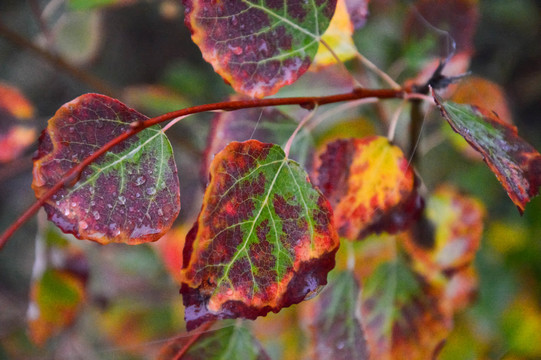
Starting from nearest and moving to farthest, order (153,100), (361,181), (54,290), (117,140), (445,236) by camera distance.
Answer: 1. (117,140)
2. (361,181)
3. (445,236)
4. (54,290)
5. (153,100)

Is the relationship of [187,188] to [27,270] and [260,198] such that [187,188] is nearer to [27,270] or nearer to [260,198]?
[27,270]

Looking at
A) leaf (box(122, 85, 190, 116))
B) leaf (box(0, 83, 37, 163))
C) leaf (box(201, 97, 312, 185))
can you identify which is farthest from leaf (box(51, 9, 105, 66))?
leaf (box(201, 97, 312, 185))

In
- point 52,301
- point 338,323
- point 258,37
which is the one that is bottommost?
point 52,301

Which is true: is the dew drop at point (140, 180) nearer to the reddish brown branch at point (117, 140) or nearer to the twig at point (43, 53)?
the reddish brown branch at point (117, 140)

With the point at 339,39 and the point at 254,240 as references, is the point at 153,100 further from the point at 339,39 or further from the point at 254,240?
the point at 254,240

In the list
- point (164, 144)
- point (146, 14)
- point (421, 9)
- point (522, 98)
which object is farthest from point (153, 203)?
point (146, 14)

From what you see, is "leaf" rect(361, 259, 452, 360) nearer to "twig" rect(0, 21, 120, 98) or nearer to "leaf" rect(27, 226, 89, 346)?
"leaf" rect(27, 226, 89, 346)

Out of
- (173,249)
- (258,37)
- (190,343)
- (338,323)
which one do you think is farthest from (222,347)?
(173,249)
